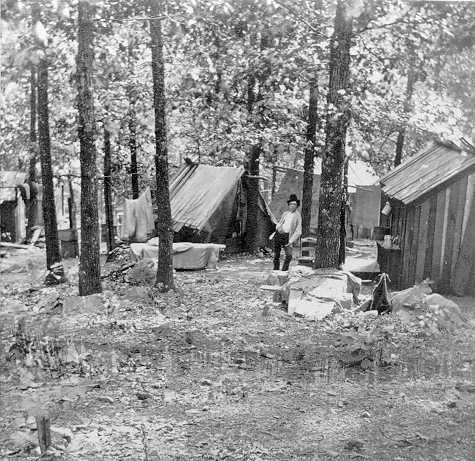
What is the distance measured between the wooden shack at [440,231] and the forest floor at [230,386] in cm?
239

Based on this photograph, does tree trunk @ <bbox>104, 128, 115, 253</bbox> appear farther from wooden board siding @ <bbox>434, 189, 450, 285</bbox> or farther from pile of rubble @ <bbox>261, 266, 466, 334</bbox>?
wooden board siding @ <bbox>434, 189, 450, 285</bbox>

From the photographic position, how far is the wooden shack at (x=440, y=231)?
11.8m

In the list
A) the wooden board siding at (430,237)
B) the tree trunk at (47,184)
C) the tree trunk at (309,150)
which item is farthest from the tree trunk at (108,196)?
the wooden board siding at (430,237)

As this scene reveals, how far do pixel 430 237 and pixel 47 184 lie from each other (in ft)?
30.7

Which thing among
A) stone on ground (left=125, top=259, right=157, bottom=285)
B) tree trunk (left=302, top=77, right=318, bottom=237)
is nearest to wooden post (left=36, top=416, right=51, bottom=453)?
stone on ground (left=125, top=259, right=157, bottom=285)

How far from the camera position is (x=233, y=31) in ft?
38.9

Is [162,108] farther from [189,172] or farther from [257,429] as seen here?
[189,172]

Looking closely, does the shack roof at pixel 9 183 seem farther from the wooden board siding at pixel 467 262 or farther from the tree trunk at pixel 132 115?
the wooden board siding at pixel 467 262

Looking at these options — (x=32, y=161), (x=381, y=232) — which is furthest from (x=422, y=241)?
(x=32, y=161)

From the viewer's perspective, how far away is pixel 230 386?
646 centimetres

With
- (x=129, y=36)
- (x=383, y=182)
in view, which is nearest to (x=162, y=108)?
(x=129, y=36)

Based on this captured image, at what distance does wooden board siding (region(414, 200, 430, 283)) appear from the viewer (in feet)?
39.9

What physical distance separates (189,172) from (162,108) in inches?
381

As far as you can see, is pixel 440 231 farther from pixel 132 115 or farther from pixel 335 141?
pixel 132 115
